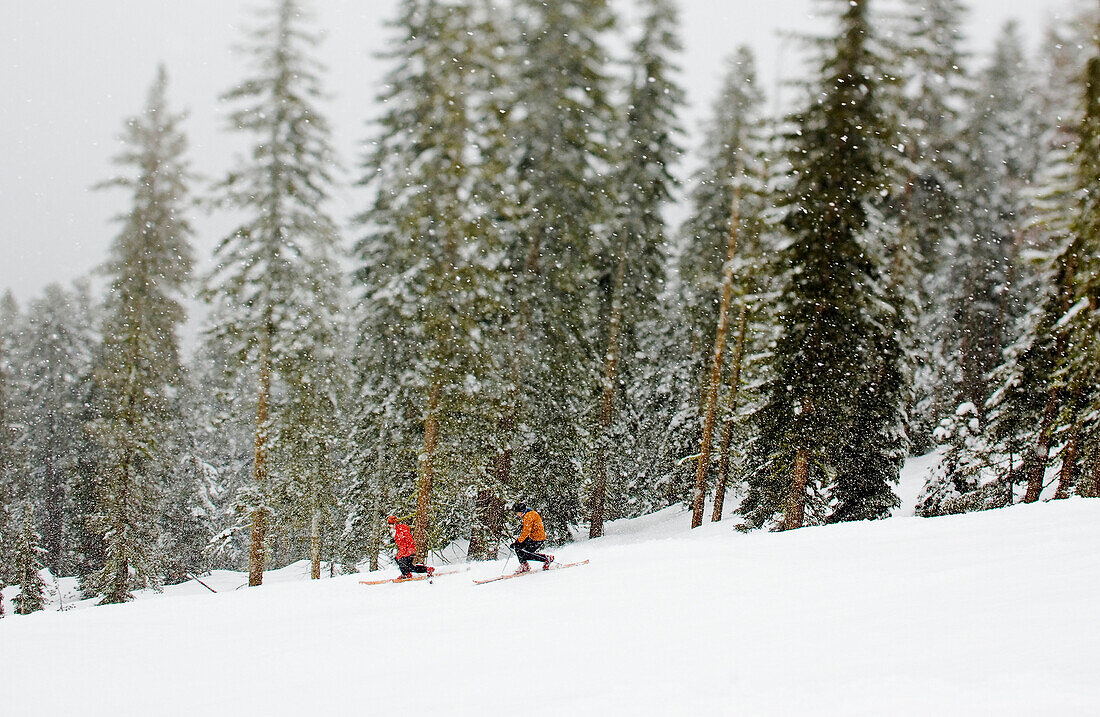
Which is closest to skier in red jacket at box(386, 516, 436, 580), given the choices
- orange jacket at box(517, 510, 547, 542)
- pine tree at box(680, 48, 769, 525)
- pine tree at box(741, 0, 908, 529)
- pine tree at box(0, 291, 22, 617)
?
orange jacket at box(517, 510, 547, 542)

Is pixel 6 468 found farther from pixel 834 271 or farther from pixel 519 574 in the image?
pixel 834 271

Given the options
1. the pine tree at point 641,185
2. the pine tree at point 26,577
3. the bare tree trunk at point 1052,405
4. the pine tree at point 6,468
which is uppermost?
the pine tree at point 641,185

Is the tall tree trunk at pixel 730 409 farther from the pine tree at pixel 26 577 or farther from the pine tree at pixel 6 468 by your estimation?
the pine tree at pixel 6 468

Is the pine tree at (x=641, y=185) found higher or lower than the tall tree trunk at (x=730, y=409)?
higher

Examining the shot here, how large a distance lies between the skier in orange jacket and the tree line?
473 centimetres

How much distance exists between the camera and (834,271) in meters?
14.7

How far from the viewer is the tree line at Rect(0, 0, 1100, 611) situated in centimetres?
1495

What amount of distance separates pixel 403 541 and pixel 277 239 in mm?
8897

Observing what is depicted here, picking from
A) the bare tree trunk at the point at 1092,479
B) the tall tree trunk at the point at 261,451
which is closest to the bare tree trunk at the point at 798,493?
the bare tree trunk at the point at 1092,479

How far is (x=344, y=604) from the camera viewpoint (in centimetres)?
1201

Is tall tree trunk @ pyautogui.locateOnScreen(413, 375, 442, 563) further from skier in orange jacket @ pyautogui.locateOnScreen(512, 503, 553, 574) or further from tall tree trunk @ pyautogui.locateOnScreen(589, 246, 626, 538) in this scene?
tall tree trunk @ pyautogui.locateOnScreen(589, 246, 626, 538)

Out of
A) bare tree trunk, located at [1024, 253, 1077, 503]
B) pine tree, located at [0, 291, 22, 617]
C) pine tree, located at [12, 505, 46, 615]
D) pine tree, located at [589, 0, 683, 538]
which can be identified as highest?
pine tree, located at [589, 0, 683, 538]

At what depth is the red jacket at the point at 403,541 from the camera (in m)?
14.2

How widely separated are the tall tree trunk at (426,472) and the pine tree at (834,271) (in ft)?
26.5
